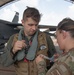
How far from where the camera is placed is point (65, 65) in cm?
145

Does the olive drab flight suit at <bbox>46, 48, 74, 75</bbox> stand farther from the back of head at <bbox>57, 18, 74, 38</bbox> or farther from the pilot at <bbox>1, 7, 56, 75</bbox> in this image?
the pilot at <bbox>1, 7, 56, 75</bbox>

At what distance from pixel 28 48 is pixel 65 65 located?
96 centimetres

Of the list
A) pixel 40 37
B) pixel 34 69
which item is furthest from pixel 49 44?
pixel 34 69

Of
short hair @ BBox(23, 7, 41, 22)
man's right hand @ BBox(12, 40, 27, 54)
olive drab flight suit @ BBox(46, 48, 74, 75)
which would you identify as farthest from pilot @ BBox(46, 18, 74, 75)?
short hair @ BBox(23, 7, 41, 22)

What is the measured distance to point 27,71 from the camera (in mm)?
2326

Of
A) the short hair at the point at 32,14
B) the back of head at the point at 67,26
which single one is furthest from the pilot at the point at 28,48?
the back of head at the point at 67,26

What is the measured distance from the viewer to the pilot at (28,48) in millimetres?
2311

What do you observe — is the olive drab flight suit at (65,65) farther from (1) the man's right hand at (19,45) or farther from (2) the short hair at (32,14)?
(2) the short hair at (32,14)

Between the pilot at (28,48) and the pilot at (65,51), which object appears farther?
the pilot at (28,48)

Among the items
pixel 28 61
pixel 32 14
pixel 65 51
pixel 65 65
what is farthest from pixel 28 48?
pixel 65 65

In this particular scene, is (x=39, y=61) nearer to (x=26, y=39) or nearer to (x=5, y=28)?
(x=26, y=39)

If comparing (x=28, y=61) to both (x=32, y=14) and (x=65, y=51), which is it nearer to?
(x=32, y=14)

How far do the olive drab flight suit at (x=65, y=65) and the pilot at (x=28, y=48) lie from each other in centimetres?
76

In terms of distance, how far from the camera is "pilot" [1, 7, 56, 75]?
231 cm
